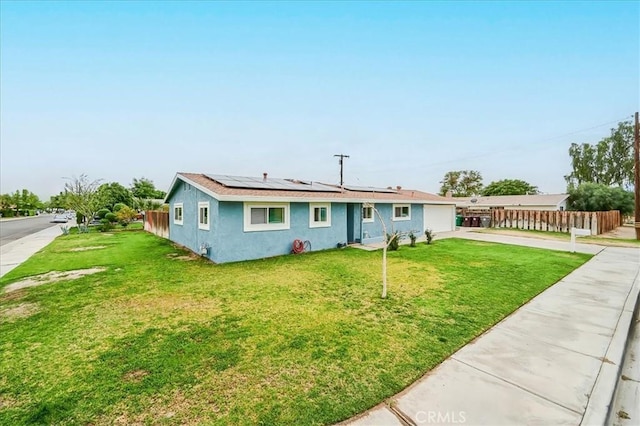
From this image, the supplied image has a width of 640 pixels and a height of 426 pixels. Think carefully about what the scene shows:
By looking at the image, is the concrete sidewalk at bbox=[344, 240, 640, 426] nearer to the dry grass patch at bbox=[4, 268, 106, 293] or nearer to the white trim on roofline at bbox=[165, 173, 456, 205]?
the white trim on roofline at bbox=[165, 173, 456, 205]

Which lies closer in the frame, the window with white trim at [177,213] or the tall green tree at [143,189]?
the window with white trim at [177,213]

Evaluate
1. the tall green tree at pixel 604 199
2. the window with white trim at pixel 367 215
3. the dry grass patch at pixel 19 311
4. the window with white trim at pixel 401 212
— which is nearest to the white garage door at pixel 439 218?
the window with white trim at pixel 401 212

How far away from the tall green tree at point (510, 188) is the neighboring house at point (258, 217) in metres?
42.1

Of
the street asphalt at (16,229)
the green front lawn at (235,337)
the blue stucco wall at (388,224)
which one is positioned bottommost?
the green front lawn at (235,337)

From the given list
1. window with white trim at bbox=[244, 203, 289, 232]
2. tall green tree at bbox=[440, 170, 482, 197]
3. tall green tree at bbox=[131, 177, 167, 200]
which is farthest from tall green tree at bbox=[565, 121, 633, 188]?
tall green tree at bbox=[131, 177, 167, 200]

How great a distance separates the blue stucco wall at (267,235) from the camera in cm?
933

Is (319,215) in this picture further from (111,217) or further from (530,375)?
(111,217)

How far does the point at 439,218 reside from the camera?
19.0 m

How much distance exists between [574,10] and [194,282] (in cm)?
1789

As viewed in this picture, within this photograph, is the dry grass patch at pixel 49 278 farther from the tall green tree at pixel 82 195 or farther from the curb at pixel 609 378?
the tall green tree at pixel 82 195

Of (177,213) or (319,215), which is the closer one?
(319,215)

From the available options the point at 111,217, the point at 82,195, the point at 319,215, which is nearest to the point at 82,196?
the point at 82,195

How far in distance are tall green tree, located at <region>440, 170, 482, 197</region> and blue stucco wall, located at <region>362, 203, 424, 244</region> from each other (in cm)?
3822

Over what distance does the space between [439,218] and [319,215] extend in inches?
437
